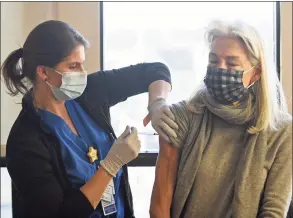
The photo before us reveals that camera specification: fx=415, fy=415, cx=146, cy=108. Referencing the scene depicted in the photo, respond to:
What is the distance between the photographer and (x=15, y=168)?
5.29 ft

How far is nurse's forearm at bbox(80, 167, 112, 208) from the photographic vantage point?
5.28 ft

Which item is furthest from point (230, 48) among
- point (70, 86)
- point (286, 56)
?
point (286, 56)

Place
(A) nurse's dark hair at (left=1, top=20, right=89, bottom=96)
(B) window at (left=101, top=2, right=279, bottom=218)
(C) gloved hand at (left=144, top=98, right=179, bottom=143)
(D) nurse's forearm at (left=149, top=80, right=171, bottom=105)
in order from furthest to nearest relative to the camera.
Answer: (B) window at (left=101, top=2, right=279, bottom=218)
(D) nurse's forearm at (left=149, top=80, right=171, bottom=105)
(A) nurse's dark hair at (left=1, top=20, right=89, bottom=96)
(C) gloved hand at (left=144, top=98, right=179, bottom=143)

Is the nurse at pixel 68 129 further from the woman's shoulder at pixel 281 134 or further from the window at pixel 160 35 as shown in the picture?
the window at pixel 160 35

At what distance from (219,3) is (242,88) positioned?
1.41 m

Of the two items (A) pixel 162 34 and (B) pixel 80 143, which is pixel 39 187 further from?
(A) pixel 162 34

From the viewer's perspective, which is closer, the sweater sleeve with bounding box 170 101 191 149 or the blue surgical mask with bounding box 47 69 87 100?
the sweater sleeve with bounding box 170 101 191 149

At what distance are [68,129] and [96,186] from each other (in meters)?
0.31

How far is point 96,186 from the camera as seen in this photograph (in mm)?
1614

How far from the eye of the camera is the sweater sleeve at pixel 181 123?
158 cm

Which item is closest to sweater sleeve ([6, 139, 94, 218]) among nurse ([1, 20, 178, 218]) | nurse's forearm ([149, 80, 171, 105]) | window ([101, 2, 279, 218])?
nurse ([1, 20, 178, 218])

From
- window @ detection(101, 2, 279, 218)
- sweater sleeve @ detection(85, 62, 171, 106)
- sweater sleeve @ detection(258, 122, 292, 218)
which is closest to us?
sweater sleeve @ detection(258, 122, 292, 218)

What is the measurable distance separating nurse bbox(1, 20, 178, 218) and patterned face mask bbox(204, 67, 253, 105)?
0.20m

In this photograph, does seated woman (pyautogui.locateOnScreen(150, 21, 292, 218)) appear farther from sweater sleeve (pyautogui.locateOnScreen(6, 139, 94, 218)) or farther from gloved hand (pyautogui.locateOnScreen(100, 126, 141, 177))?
sweater sleeve (pyautogui.locateOnScreen(6, 139, 94, 218))
